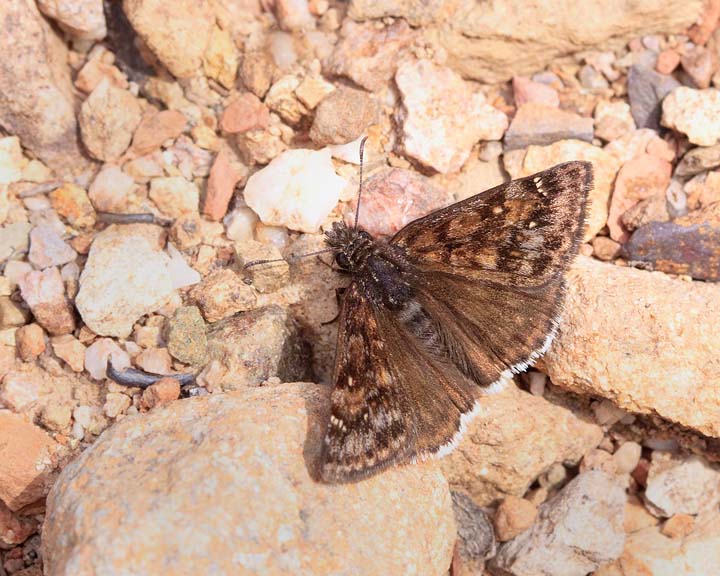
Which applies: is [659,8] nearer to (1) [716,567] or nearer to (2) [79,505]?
(1) [716,567]

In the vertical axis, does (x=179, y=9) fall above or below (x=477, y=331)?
above

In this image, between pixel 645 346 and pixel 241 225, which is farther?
pixel 241 225

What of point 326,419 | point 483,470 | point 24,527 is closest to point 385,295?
point 326,419

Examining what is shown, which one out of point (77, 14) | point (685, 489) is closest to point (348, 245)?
point (77, 14)

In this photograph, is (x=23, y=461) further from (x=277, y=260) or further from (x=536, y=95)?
(x=536, y=95)

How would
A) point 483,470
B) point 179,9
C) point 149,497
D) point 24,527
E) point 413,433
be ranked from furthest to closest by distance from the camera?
point 179,9
point 483,470
point 24,527
point 413,433
point 149,497

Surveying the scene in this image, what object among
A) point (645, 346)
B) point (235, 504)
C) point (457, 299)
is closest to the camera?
point (235, 504)

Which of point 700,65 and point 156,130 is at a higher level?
point 700,65
